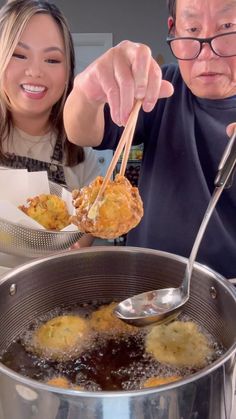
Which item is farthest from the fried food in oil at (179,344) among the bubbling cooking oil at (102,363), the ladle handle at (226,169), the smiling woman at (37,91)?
the smiling woman at (37,91)

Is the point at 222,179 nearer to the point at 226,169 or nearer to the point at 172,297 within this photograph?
the point at 226,169

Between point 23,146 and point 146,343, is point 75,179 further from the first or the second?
point 146,343

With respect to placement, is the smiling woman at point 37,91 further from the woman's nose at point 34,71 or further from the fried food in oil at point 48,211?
the fried food in oil at point 48,211

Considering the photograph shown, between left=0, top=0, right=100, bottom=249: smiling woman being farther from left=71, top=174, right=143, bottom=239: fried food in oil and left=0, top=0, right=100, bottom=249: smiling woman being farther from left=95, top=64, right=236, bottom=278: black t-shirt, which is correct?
left=71, top=174, right=143, bottom=239: fried food in oil

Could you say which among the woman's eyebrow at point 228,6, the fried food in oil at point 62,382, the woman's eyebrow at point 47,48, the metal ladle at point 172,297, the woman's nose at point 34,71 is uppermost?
the woman's eyebrow at point 228,6

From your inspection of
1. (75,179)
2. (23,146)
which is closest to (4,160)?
(23,146)

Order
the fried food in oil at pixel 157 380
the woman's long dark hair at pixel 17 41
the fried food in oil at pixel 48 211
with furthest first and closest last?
the woman's long dark hair at pixel 17 41, the fried food in oil at pixel 48 211, the fried food in oil at pixel 157 380
